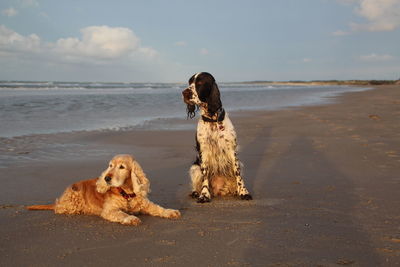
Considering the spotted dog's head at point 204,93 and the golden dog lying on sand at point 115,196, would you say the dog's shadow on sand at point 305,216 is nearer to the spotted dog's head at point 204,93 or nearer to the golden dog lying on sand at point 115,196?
the golden dog lying on sand at point 115,196

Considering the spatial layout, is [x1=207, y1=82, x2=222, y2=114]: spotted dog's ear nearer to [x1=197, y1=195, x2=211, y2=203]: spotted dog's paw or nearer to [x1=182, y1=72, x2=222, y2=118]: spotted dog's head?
[x1=182, y1=72, x2=222, y2=118]: spotted dog's head

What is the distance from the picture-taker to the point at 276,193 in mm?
5316

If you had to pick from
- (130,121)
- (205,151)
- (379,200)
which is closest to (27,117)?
(130,121)

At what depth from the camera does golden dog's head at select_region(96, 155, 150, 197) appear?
4191 millimetres

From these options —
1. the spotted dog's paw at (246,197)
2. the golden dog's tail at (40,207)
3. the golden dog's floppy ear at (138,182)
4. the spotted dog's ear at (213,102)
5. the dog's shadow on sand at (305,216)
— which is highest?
the spotted dog's ear at (213,102)

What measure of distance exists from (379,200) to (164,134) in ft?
23.0

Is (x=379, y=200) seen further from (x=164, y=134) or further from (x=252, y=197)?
(x=164, y=134)

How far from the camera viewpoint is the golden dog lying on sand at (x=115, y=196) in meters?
4.22

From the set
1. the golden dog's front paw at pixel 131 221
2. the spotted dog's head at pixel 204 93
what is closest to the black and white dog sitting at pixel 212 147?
the spotted dog's head at pixel 204 93

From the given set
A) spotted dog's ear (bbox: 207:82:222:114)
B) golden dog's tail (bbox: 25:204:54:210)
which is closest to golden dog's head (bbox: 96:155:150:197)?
golden dog's tail (bbox: 25:204:54:210)

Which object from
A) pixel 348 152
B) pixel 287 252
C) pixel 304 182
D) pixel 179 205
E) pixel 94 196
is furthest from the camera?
pixel 348 152

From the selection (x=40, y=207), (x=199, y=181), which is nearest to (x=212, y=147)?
(x=199, y=181)

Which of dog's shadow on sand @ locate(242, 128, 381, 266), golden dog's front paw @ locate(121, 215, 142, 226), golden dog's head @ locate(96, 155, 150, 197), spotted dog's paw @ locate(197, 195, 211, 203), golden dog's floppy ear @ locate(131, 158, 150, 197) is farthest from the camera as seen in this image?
spotted dog's paw @ locate(197, 195, 211, 203)

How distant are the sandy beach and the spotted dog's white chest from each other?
0.48 m
